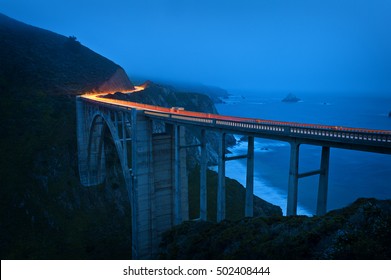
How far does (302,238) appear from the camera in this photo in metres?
15.1

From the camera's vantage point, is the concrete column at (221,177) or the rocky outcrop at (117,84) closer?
the concrete column at (221,177)

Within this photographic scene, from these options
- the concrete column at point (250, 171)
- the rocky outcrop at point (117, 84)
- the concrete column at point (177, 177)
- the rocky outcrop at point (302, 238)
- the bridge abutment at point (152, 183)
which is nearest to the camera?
the rocky outcrop at point (302, 238)

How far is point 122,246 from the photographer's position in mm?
39781

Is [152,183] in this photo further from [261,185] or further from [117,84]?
[117,84]

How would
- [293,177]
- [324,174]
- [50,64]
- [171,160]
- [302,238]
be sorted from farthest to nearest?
[50,64] → [171,160] → [293,177] → [324,174] → [302,238]

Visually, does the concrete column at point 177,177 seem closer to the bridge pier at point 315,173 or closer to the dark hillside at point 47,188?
the dark hillside at point 47,188

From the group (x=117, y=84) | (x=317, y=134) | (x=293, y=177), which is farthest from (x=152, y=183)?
(x=117, y=84)

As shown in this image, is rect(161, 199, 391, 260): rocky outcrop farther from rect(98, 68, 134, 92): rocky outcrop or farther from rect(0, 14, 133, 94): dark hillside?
rect(98, 68, 134, 92): rocky outcrop

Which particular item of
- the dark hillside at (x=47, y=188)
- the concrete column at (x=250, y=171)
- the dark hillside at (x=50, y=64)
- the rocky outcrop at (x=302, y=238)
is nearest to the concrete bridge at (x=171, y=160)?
the concrete column at (x=250, y=171)

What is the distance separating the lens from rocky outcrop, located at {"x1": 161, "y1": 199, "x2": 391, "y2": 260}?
44.2 feet

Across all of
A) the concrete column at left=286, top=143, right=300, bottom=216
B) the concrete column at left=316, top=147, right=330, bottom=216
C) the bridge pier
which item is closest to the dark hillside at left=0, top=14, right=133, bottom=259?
the concrete column at left=286, top=143, right=300, bottom=216

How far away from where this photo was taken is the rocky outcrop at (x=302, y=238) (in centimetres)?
1348

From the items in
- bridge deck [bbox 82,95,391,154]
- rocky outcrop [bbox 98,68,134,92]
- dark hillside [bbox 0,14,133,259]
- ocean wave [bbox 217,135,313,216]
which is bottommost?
ocean wave [bbox 217,135,313,216]

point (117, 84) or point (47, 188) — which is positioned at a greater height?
point (117, 84)
